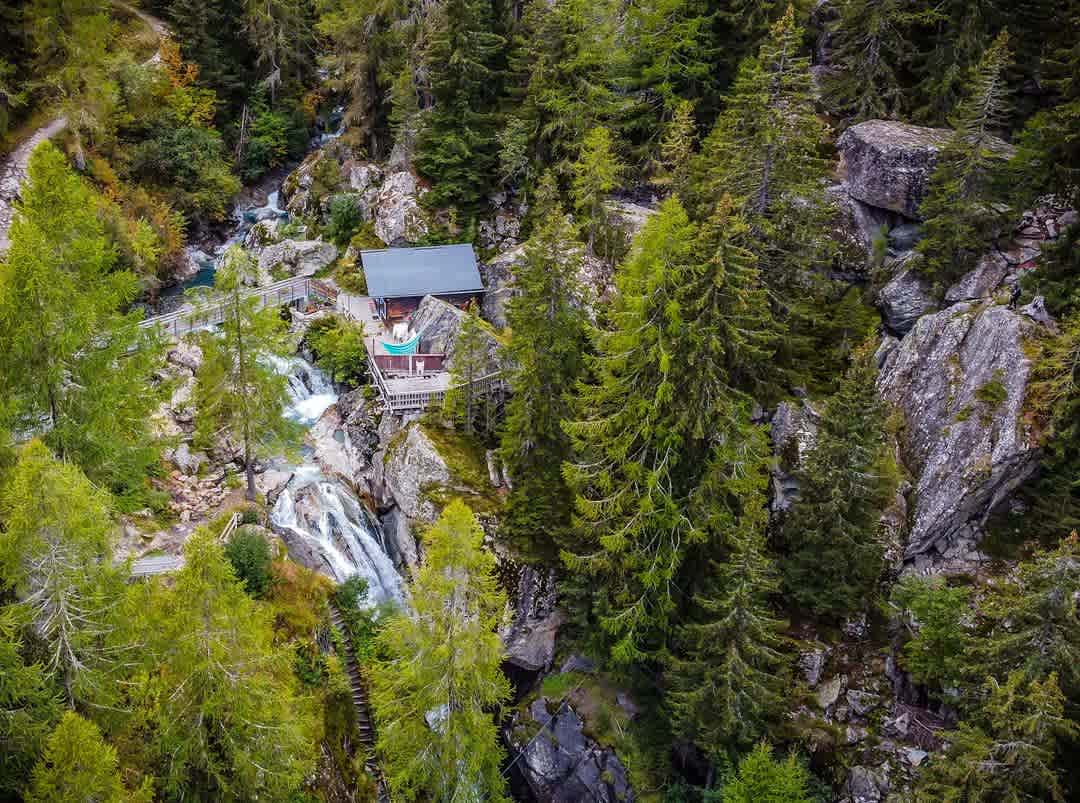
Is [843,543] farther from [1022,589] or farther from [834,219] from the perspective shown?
[834,219]

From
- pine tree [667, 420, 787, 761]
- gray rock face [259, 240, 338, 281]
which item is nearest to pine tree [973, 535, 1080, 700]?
pine tree [667, 420, 787, 761]

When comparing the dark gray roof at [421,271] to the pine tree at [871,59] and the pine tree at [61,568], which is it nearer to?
the pine tree at [871,59]

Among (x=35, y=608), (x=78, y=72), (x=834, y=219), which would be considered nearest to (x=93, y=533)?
(x=35, y=608)

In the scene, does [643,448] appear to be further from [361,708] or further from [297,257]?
[297,257]

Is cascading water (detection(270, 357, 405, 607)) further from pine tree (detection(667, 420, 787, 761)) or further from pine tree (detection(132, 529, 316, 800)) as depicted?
pine tree (detection(667, 420, 787, 761))

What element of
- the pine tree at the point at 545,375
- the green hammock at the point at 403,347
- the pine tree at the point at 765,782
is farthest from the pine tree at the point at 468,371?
the pine tree at the point at 765,782
